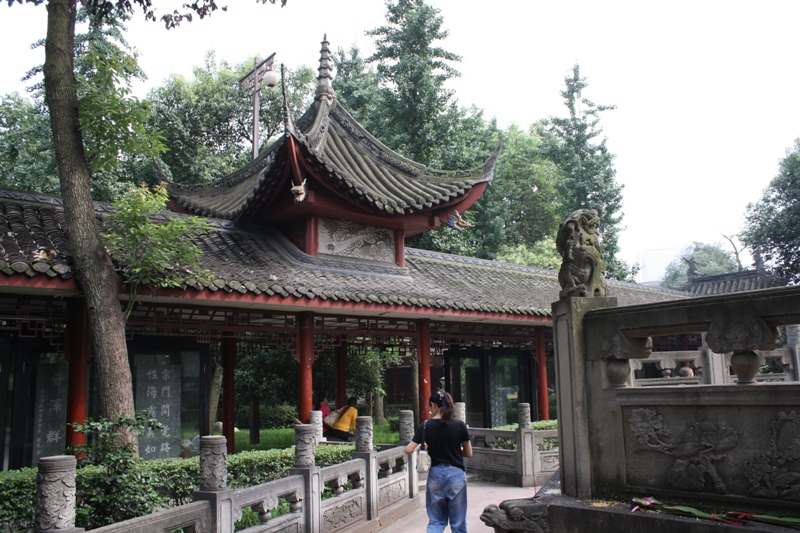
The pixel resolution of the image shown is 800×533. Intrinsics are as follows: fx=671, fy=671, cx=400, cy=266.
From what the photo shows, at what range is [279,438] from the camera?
62.1 ft

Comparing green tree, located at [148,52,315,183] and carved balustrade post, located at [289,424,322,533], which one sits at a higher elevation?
green tree, located at [148,52,315,183]

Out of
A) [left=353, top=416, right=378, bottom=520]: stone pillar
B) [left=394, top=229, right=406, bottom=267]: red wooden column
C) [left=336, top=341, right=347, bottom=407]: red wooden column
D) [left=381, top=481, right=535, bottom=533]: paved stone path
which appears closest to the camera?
[left=353, top=416, right=378, bottom=520]: stone pillar

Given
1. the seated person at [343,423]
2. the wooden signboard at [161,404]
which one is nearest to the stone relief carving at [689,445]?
the seated person at [343,423]

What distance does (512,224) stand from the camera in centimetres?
3400

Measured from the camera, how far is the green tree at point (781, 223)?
27344mm

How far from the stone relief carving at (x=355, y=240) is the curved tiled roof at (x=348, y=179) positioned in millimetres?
622

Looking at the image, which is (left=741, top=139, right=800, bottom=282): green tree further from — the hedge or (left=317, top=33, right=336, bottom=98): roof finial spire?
the hedge

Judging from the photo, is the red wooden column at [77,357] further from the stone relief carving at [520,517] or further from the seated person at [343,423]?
the stone relief carving at [520,517]

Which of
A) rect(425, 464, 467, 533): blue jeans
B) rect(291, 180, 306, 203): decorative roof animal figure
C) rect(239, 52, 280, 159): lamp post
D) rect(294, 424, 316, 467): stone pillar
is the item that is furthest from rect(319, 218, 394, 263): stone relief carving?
rect(425, 464, 467, 533): blue jeans

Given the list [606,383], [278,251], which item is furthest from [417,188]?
[606,383]

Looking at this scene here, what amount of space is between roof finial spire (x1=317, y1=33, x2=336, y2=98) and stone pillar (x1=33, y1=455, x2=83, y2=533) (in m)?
10.6

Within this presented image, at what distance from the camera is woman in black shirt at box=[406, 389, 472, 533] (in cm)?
552

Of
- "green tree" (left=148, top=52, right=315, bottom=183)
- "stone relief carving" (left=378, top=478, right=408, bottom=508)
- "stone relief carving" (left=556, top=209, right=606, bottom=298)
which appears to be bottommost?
"stone relief carving" (left=378, top=478, right=408, bottom=508)

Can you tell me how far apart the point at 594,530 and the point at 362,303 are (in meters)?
5.93
